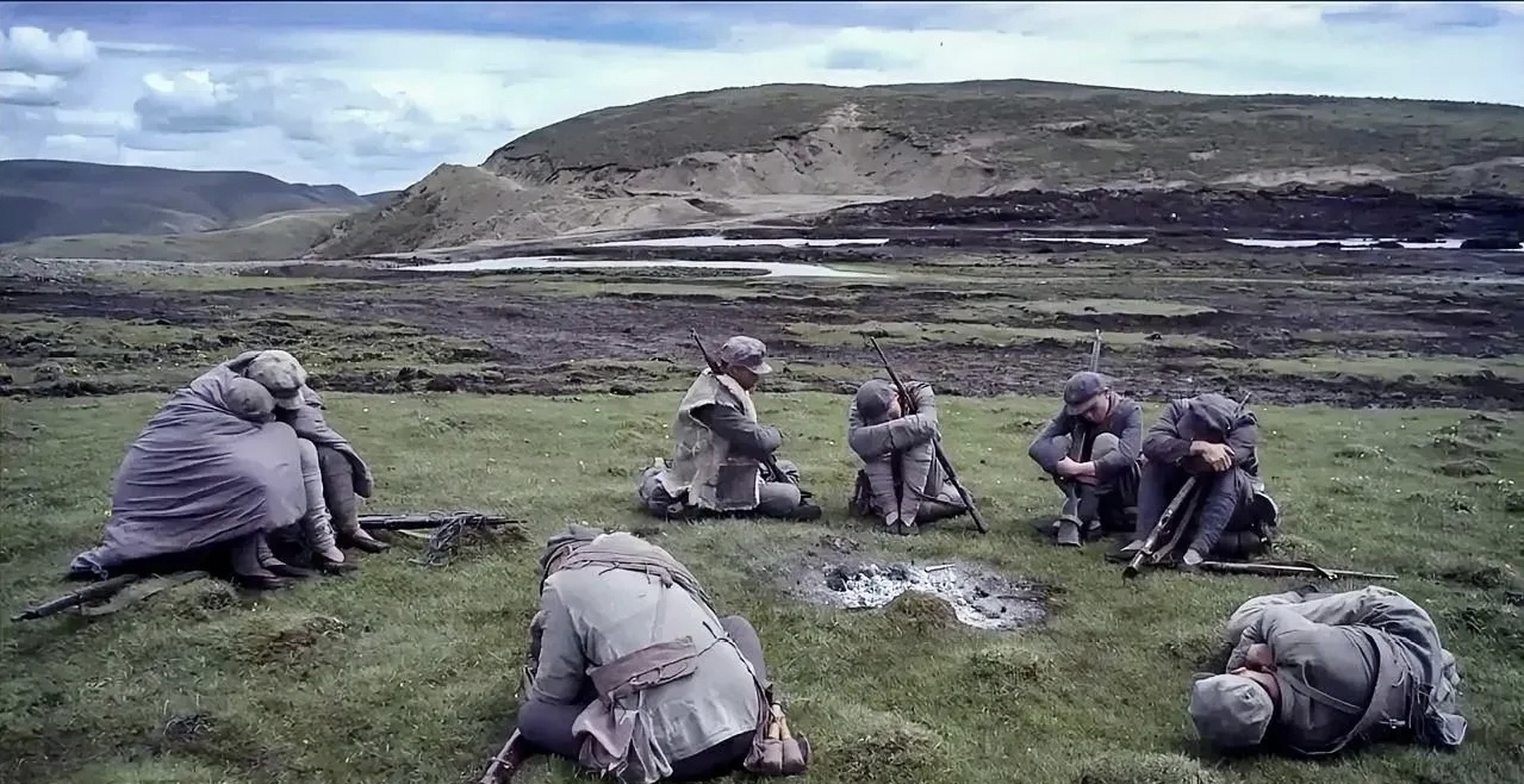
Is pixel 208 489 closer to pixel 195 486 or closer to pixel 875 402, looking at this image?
pixel 195 486

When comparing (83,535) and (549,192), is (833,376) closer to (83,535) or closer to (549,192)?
(83,535)

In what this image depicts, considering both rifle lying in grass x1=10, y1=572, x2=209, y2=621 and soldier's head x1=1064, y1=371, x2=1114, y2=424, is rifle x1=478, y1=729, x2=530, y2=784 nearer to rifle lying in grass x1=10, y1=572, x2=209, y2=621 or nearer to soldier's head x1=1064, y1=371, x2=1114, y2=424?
rifle lying in grass x1=10, y1=572, x2=209, y2=621

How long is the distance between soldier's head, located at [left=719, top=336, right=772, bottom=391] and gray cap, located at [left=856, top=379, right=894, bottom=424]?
1.03 meters

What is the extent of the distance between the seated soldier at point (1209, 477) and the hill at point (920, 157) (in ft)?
181

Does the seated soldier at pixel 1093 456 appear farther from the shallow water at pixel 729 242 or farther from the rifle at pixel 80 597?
the shallow water at pixel 729 242

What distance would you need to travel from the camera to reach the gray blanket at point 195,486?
1025cm

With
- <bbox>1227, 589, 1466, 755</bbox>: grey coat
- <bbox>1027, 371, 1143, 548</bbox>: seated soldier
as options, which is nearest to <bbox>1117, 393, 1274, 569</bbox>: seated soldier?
<bbox>1027, 371, 1143, 548</bbox>: seated soldier

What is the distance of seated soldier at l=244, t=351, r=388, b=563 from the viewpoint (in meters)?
10.9

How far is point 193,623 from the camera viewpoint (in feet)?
32.3

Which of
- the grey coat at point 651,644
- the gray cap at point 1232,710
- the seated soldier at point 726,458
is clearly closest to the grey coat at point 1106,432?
the seated soldier at point 726,458

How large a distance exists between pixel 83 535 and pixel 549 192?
238 feet

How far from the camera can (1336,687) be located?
24.5ft

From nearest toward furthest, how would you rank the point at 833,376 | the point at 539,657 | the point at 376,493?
the point at 539,657, the point at 376,493, the point at 833,376

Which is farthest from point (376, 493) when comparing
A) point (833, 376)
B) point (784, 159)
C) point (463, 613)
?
point (784, 159)
